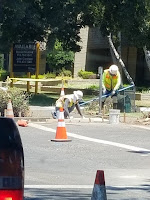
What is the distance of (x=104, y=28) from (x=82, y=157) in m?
14.8

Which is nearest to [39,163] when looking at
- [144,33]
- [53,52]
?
[144,33]

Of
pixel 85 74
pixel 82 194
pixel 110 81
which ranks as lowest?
pixel 82 194

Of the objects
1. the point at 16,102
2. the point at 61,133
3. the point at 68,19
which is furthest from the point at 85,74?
the point at 61,133

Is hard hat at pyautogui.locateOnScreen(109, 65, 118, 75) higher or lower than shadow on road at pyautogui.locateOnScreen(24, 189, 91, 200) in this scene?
higher

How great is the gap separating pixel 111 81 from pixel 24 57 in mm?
7969

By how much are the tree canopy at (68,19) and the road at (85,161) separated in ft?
19.1

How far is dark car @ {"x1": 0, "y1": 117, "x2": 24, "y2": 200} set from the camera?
16.1ft

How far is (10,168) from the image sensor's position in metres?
4.90

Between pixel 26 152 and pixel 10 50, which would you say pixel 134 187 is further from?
pixel 10 50

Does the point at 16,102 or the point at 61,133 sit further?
the point at 16,102

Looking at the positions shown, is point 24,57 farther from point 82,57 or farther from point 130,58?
point 130,58

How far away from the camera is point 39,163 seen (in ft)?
42.8

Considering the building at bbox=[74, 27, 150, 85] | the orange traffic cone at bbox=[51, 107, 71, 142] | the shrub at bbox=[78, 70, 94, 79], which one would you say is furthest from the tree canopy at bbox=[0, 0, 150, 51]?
the building at bbox=[74, 27, 150, 85]

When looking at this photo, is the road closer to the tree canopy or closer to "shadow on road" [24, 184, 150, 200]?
"shadow on road" [24, 184, 150, 200]
